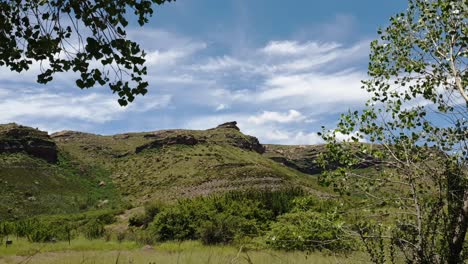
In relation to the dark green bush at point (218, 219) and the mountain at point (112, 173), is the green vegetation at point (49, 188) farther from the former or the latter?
the dark green bush at point (218, 219)

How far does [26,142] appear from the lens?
3157 inches

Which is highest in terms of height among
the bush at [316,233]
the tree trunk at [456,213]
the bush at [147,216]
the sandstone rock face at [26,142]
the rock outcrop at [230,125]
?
the rock outcrop at [230,125]

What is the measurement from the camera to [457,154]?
660cm

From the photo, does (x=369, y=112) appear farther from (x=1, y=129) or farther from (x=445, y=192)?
(x=1, y=129)

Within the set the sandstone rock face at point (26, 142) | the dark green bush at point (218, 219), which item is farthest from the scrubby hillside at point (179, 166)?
the dark green bush at point (218, 219)

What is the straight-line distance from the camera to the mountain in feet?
188

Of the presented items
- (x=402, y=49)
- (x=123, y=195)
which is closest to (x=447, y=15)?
(x=402, y=49)

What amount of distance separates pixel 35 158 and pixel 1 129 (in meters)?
10.2

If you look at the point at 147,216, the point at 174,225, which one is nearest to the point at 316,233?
the point at 174,225

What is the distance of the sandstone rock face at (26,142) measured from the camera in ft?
252

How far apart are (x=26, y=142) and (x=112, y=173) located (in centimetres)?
1679

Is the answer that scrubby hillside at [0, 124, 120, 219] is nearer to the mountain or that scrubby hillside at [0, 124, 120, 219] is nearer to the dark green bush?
the mountain

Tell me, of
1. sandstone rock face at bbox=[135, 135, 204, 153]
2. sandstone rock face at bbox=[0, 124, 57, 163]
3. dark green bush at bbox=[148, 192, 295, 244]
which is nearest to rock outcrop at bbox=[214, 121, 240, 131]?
sandstone rock face at bbox=[135, 135, 204, 153]

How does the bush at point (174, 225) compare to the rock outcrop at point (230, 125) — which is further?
the rock outcrop at point (230, 125)
